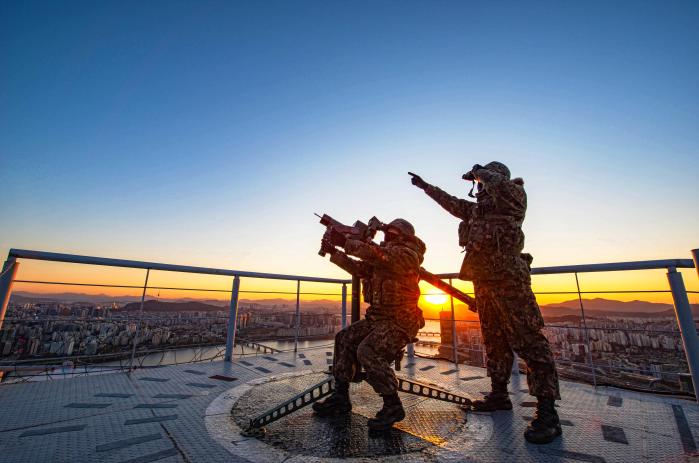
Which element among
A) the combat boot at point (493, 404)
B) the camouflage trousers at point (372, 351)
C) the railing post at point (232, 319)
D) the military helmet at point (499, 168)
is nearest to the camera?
the camouflage trousers at point (372, 351)

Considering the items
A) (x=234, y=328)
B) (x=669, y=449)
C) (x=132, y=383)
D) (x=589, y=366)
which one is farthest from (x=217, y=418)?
(x=589, y=366)

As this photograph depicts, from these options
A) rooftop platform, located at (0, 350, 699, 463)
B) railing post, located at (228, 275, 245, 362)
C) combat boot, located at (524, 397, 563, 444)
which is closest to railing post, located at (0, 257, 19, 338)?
rooftop platform, located at (0, 350, 699, 463)

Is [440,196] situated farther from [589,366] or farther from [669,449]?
[589,366]

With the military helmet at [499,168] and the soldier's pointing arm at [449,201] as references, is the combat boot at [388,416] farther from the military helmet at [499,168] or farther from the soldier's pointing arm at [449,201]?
the military helmet at [499,168]

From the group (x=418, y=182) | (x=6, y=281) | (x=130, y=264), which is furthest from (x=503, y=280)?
(x=6, y=281)

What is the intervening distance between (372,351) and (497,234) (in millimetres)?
1527

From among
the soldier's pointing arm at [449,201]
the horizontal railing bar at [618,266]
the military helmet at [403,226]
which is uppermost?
the soldier's pointing arm at [449,201]

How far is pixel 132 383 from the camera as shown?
3070 mm

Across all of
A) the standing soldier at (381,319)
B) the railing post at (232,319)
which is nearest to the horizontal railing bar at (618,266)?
the standing soldier at (381,319)

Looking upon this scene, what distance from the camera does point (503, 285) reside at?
2.39 m

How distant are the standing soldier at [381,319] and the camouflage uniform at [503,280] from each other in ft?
1.99

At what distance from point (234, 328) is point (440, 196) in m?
3.92

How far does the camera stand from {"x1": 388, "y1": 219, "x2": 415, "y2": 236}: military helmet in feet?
8.75

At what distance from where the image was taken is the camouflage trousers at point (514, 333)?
7.05 feet
